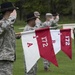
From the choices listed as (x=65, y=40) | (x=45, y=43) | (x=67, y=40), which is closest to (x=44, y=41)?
(x=45, y=43)

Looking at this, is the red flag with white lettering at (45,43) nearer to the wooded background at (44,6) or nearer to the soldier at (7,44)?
the soldier at (7,44)

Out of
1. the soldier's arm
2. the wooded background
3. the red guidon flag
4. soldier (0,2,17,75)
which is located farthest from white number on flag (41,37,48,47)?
the wooded background

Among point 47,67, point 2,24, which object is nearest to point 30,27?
point 2,24

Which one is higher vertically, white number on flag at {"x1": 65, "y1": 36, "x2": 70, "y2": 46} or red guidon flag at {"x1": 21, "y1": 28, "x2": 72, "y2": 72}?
red guidon flag at {"x1": 21, "y1": 28, "x2": 72, "y2": 72}

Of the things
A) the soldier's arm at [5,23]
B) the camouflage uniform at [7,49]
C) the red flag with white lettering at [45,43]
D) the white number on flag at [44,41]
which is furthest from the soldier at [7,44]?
the white number on flag at [44,41]

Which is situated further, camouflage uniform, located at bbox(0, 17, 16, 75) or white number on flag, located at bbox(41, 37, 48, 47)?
white number on flag, located at bbox(41, 37, 48, 47)

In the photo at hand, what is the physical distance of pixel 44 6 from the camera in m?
74.9

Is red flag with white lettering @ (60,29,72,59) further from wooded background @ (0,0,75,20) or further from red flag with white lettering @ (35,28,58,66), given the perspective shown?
wooded background @ (0,0,75,20)

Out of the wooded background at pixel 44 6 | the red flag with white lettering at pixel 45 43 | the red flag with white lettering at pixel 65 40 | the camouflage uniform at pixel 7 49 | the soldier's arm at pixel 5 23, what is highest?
the soldier's arm at pixel 5 23

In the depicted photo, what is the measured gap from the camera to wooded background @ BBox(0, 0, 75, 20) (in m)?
73.4

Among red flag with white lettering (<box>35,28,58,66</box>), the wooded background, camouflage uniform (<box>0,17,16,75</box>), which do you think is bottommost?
the wooded background

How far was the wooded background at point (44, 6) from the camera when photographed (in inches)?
2889

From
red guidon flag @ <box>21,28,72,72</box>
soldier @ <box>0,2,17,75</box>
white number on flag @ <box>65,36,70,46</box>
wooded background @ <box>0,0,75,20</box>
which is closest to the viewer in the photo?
soldier @ <box>0,2,17,75</box>

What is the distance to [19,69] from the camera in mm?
13969
